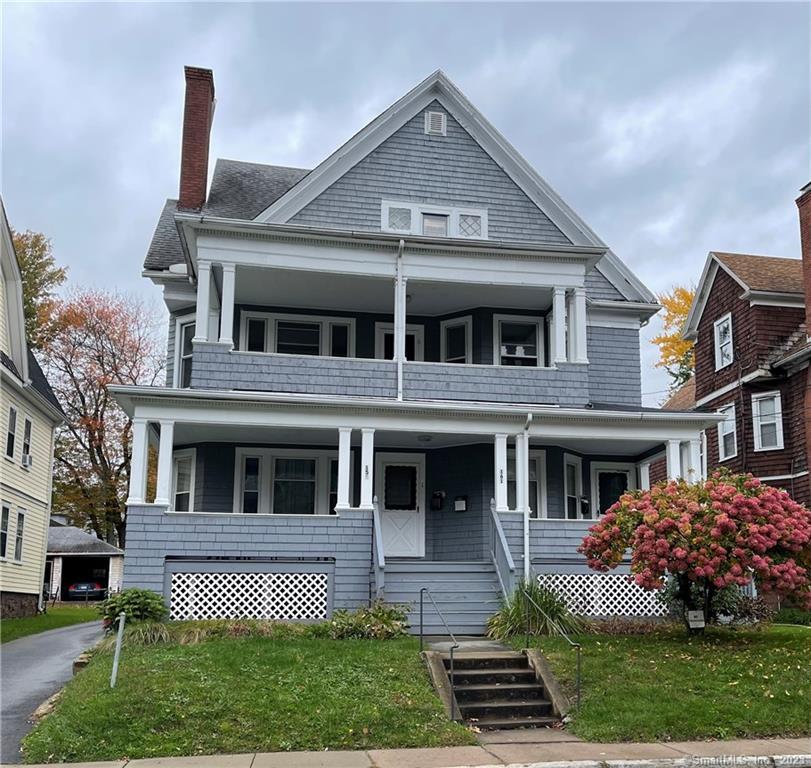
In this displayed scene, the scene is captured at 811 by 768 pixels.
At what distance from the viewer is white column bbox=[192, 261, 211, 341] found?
17.0 meters

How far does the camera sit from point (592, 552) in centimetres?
1375

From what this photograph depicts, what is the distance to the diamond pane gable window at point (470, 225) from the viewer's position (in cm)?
1948

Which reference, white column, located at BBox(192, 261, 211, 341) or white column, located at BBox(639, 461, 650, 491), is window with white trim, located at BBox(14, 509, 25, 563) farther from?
white column, located at BBox(639, 461, 650, 491)

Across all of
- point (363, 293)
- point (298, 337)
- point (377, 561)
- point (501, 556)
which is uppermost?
point (363, 293)

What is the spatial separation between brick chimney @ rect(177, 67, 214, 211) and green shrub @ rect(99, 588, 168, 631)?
30.6ft

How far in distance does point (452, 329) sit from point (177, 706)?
11.9m

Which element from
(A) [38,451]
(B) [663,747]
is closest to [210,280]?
(B) [663,747]

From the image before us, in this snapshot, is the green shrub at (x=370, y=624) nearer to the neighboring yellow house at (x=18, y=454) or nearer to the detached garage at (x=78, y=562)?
the neighboring yellow house at (x=18, y=454)

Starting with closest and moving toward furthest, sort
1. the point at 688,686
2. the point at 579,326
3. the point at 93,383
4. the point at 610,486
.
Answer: the point at 688,686, the point at 579,326, the point at 610,486, the point at 93,383

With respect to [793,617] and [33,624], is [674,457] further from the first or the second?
[33,624]

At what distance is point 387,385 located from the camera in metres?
17.5

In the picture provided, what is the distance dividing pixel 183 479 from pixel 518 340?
305 inches

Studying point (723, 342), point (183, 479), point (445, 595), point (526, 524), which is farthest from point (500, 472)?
point (723, 342)

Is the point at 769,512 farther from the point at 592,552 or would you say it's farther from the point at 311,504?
the point at 311,504
